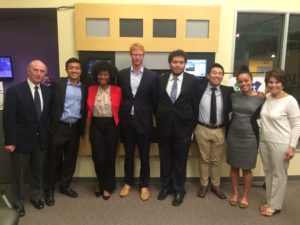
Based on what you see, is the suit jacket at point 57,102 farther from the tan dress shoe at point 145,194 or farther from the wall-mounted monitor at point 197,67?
the wall-mounted monitor at point 197,67

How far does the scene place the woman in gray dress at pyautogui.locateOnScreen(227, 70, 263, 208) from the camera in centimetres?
263

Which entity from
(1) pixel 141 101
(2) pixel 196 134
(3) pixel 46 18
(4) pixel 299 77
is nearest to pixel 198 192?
(2) pixel 196 134

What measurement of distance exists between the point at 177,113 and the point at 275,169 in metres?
1.03

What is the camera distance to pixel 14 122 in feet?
7.98

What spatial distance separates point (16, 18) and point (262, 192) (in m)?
5.31

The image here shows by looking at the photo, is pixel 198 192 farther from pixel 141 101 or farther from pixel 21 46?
pixel 21 46

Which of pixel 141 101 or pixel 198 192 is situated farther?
pixel 198 192

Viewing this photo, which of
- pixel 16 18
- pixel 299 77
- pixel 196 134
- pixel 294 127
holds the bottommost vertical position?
pixel 196 134

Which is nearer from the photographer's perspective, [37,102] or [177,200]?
[37,102]

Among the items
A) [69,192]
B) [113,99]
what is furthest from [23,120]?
[69,192]

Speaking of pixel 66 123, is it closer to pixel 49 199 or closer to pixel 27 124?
pixel 27 124

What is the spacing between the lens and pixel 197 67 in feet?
10.2

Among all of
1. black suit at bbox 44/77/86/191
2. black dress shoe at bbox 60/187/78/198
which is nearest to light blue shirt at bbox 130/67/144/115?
black suit at bbox 44/77/86/191

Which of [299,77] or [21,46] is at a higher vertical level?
[21,46]
